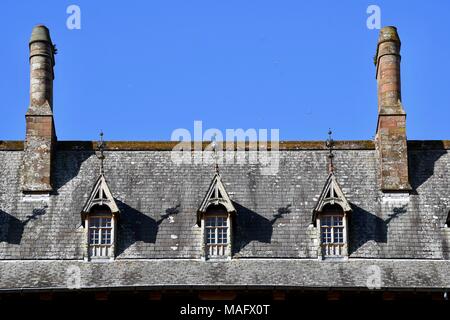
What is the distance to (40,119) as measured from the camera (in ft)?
188

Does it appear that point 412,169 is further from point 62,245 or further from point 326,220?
point 62,245

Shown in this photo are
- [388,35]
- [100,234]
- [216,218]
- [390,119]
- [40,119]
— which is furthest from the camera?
[388,35]

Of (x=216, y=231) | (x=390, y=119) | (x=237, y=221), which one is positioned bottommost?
(x=216, y=231)

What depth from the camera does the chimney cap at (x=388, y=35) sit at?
57.9 m

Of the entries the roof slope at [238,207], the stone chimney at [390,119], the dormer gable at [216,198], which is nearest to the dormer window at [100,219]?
the roof slope at [238,207]

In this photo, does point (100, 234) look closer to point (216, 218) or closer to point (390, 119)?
point (216, 218)

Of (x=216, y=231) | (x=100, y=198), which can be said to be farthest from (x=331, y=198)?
(x=100, y=198)

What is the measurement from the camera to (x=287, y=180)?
55.9 meters

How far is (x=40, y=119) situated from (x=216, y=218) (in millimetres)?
8194

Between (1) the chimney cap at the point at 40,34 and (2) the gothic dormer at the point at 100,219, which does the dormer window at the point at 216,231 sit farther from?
(1) the chimney cap at the point at 40,34

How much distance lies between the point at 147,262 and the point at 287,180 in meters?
6.51

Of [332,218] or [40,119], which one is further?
[40,119]

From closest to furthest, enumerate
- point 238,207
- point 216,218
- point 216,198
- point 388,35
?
point 216,198 → point 216,218 → point 238,207 → point 388,35
